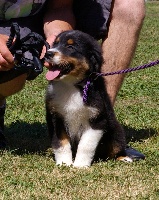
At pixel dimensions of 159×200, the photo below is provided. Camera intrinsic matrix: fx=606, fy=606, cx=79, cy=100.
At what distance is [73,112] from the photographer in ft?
15.8

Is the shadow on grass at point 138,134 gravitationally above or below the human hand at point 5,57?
below

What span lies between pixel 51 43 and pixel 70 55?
621 millimetres

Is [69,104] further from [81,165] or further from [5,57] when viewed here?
[5,57]

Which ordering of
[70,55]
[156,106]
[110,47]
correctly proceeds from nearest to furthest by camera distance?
[70,55] < [110,47] < [156,106]

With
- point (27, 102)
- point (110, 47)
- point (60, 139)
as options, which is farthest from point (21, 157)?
point (27, 102)

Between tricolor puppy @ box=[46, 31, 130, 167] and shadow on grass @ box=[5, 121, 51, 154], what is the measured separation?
53cm

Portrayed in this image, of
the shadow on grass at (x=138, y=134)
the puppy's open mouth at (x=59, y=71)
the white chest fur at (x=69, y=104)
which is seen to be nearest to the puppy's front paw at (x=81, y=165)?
the white chest fur at (x=69, y=104)

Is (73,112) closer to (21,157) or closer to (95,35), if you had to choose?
(21,157)

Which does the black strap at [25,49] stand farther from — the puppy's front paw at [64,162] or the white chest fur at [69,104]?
the puppy's front paw at [64,162]

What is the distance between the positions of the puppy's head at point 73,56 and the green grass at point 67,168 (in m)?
0.74

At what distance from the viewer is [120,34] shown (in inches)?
234

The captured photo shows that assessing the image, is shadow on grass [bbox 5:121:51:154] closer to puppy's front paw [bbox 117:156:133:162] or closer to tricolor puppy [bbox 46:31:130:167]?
tricolor puppy [bbox 46:31:130:167]

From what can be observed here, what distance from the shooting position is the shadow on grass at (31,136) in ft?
18.0

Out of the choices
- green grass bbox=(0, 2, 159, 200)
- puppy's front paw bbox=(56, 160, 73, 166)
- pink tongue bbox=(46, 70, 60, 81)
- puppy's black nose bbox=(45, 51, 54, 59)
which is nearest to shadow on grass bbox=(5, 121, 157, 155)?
green grass bbox=(0, 2, 159, 200)
